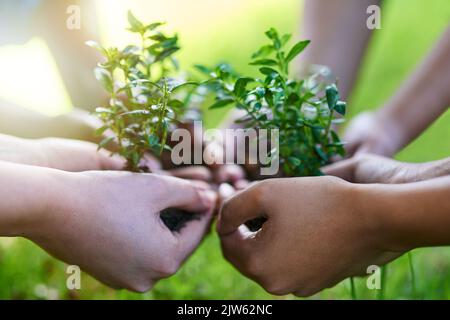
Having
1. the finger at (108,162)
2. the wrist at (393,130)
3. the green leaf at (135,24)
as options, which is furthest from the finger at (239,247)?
the wrist at (393,130)

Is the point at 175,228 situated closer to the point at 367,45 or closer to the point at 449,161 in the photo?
the point at 449,161

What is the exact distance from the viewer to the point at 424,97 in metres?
1.62

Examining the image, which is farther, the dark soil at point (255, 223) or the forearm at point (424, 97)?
the forearm at point (424, 97)

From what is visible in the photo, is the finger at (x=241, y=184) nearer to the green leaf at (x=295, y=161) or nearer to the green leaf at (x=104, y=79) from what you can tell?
the green leaf at (x=295, y=161)

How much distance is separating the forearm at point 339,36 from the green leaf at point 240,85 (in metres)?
0.91

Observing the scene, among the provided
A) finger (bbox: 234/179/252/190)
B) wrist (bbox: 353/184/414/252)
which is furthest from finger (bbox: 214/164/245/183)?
wrist (bbox: 353/184/414/252)

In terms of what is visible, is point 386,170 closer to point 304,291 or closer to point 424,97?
point 304,291

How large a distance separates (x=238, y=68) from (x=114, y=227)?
2.06 meters

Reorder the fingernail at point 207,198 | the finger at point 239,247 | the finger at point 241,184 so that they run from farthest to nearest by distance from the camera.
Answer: the finger at point 241,184 → the fingernail at point 207,198 → the finger at point 239,247

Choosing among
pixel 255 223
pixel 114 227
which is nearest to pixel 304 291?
pixel 255 223

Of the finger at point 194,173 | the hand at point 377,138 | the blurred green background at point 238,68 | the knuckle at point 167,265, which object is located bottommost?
the blurred green background at point 238,68

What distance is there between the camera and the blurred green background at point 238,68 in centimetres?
164

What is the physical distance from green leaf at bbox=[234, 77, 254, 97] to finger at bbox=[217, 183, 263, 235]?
0.58ft

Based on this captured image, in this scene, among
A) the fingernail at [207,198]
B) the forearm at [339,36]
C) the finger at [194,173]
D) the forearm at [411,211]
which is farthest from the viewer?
the forearm at [339,36]
